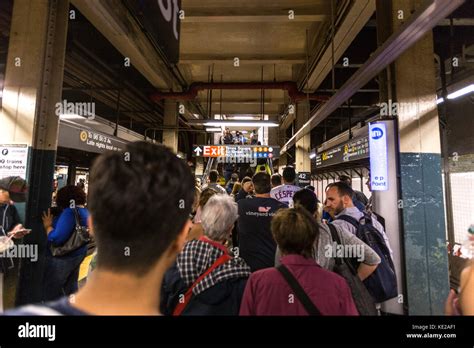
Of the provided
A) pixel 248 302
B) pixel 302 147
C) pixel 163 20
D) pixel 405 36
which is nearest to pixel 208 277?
pixel 248 302

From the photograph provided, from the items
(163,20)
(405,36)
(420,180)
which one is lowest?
(420,180)

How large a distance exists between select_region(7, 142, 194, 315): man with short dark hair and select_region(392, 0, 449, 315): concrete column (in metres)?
3.15

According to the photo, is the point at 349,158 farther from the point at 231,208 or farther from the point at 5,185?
Result: the point at 5,185

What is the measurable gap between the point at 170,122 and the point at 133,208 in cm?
734

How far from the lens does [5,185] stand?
260 centimetres

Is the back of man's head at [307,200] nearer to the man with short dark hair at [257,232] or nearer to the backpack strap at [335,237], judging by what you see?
the backpack strap at [335,237]

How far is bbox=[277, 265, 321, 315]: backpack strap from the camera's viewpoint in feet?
3.80

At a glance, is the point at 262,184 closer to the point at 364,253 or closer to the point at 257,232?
the point at 257,232

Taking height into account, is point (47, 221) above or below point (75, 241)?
above

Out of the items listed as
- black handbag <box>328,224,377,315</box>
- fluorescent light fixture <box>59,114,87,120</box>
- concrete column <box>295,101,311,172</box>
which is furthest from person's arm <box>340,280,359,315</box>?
concrete column <box>295,101,311,172</box>

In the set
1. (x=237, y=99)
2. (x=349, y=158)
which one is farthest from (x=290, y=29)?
(x=237, y=99)

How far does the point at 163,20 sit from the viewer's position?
7.34 ft

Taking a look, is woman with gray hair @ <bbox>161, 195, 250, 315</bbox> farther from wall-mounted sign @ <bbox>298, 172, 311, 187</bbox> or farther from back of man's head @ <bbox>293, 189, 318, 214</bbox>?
wall-mounted sign @ <bbox>298, 172, 311, 187</bbox>

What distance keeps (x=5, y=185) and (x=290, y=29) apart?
5631 mm
